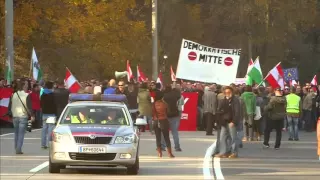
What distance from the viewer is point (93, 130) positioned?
1867 centimetres

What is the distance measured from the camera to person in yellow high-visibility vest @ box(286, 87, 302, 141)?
31.3 m

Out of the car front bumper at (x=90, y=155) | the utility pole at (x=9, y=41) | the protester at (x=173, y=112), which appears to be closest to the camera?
the car front bumper at (x=90, y=155)

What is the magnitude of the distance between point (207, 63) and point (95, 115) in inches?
659

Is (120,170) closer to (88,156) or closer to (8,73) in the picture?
(88,156)

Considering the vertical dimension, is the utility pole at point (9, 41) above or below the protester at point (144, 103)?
above

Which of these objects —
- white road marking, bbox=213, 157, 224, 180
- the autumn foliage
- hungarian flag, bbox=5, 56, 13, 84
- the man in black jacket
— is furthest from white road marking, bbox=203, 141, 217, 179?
the autumn foliage

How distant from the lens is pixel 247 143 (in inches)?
1176

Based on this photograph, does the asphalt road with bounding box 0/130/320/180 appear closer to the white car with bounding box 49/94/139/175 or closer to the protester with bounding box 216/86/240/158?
the white car with bounding box 49/94/139/175

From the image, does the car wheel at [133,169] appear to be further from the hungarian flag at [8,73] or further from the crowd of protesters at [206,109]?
the hungarian flag at [8,73]

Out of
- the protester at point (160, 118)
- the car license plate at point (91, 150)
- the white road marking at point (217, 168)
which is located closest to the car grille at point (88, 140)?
the car license plate at point (91, 150)

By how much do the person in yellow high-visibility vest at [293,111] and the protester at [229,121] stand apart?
7.45m

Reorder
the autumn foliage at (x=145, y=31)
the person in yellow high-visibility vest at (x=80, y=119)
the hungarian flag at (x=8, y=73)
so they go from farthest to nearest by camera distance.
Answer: the autumn foliage at (x=145, y=31), the hungarian flag at (x=8, y=73), the person in yellow high-visibility vest at (x=80, y=119)

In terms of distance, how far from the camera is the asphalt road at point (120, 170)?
1816 centimetres

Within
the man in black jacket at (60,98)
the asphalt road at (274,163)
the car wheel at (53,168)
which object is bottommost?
the asphalt road at (274,163)
